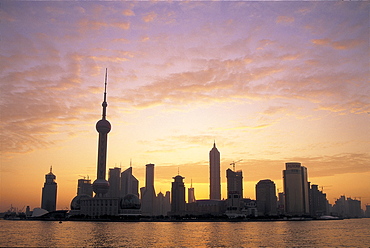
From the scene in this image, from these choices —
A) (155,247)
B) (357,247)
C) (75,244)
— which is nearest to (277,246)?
(357,247)

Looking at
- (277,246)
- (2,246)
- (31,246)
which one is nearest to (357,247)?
(277,246)

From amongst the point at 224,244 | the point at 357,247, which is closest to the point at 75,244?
the point at 224,244

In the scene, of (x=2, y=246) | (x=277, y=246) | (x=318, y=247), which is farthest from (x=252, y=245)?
(x=2, y=246)

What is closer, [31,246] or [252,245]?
[31,246]

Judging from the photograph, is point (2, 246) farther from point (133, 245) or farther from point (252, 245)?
point (252, 245)

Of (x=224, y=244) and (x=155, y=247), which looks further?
(x=224, y=244)

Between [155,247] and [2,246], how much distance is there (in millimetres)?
42855

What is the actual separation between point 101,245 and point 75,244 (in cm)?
936

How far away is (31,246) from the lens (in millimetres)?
110250

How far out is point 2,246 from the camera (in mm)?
109562

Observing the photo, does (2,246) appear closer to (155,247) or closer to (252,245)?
(155,247)

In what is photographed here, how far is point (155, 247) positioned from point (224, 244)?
22885 mm

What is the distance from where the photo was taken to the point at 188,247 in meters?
114

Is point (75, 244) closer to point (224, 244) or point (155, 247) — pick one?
point (155, 247)
